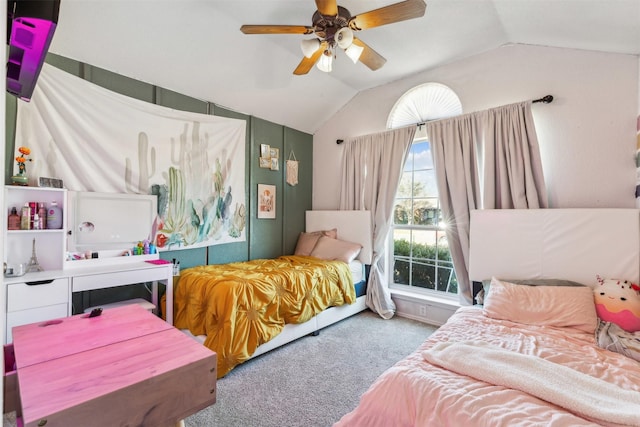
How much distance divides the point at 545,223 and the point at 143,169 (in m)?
3.53

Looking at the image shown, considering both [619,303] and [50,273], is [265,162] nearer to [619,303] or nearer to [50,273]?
[50,273]

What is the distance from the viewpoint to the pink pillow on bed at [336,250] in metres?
3.51

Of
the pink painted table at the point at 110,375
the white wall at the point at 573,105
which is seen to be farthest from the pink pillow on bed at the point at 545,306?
the pink painted table at the point at 110,375

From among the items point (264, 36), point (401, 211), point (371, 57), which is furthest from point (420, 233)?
point (264, 36)

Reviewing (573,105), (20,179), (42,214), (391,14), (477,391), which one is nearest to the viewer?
(477,391)

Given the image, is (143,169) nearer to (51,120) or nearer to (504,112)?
(51,120)

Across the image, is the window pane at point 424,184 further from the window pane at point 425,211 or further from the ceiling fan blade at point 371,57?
the ceiling fan blade at point 371,57

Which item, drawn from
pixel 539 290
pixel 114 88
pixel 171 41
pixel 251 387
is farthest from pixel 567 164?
pixel 114 88

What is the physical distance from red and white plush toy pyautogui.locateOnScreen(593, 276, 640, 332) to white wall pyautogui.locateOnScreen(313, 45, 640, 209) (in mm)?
710

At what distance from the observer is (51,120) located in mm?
2227

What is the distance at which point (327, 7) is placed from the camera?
181 centimetres

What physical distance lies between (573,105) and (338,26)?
2.07 m

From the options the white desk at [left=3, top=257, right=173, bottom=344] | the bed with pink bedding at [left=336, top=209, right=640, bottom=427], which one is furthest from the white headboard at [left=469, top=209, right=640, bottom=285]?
the white desk at [left=3, top=257, right=173, bottom=344]

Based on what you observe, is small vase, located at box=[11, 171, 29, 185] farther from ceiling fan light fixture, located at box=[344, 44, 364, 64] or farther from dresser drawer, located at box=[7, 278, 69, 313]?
ceiling fan light fixture, located at box=[344, 44, 364, 64]
